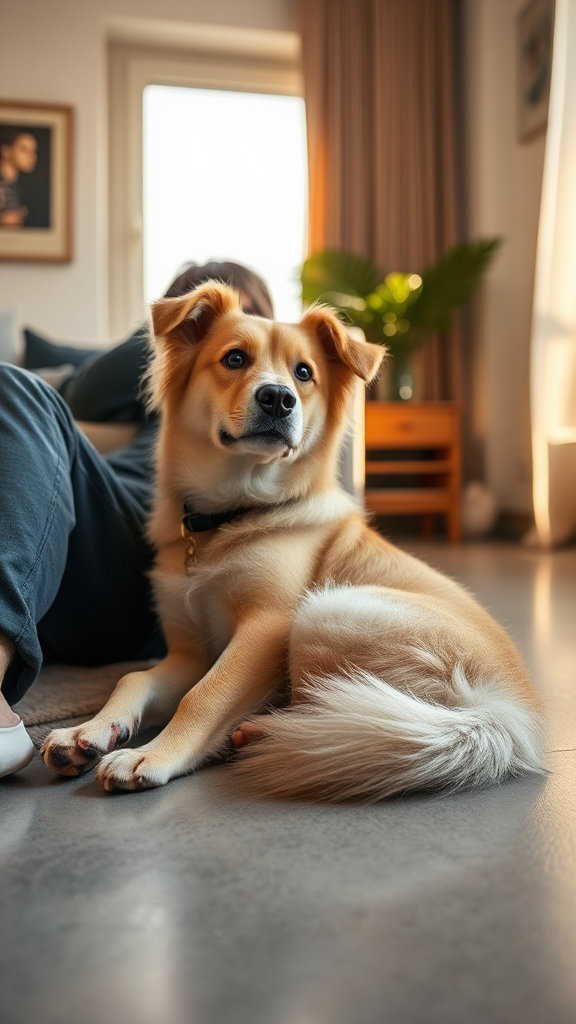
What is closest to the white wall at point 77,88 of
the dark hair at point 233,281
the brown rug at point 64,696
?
the dark hair at point 233,281

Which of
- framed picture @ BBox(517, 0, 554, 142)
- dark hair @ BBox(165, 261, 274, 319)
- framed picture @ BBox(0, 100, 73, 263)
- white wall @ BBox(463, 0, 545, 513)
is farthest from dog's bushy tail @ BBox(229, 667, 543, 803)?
framed picture @ BBox(0, 100, 73, 263)

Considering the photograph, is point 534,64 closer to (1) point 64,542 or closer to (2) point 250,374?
(2) point 250,374

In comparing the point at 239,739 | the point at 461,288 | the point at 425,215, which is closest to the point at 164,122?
the point at 425,215

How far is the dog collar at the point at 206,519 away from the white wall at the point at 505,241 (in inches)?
151

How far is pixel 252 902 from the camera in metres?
0.82

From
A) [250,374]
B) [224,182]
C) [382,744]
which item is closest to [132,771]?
[382,744]

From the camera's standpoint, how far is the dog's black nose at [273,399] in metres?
1.38

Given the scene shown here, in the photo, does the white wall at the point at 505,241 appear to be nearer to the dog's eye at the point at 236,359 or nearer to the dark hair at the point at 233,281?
the dark hair at the point at 233,281

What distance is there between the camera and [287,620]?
4.39 feet

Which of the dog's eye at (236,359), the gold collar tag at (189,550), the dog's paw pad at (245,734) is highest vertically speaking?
the dog's eye at (236,359)

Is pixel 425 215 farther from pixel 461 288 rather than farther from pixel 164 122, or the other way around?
pixel 164 122

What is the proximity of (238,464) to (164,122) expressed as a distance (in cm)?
481

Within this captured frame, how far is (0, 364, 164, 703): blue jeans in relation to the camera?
123 centimetres

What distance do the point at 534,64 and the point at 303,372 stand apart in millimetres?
4136
